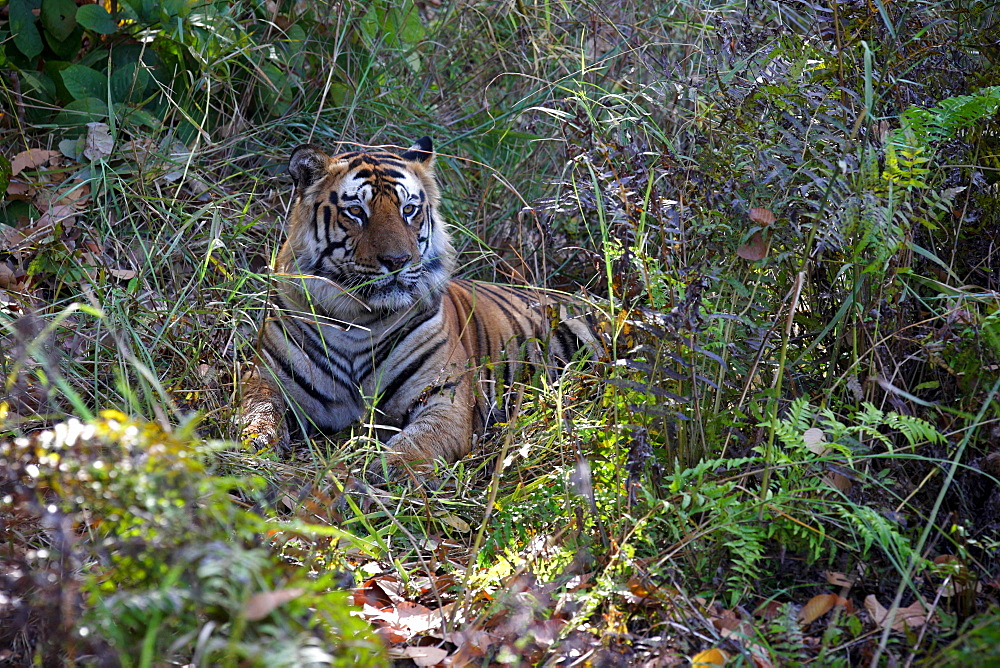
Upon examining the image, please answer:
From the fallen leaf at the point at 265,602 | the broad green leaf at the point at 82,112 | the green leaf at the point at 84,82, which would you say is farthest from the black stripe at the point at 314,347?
the fallen leaf at the point at 265,602

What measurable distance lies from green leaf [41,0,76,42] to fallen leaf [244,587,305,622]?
3973mm

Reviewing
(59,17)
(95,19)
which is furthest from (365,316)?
(59,17)

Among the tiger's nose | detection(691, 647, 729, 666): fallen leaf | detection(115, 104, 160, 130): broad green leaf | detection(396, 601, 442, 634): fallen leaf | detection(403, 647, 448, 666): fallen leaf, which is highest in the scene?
detection(115, 104, 160, 130): broad green leaf

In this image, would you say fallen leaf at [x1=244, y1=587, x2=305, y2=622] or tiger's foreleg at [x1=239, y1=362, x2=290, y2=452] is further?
tiger's foreleg at [x1=239, y1=362, x2=290, y2=452]

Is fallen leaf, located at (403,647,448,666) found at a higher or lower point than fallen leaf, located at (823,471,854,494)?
lower

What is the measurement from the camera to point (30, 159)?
4.54 meters

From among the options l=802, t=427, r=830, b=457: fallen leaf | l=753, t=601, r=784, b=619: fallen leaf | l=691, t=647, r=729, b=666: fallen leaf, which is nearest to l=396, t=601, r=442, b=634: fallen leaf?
l=691, t=647, r=729, b=666: fallen leaf

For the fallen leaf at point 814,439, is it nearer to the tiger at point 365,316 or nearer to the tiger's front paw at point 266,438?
the tiger at point 365,316

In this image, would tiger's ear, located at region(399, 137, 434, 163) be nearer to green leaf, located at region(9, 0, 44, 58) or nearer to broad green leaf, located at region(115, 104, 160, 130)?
Result: broad green leaf, located at region(115, 104, 160, 130)

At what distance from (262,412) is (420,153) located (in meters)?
1.47

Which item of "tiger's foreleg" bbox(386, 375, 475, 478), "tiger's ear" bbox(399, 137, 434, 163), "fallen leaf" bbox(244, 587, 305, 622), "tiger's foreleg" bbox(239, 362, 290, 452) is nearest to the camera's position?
"fallen leaf" bbox(244, 587, 305, 622)

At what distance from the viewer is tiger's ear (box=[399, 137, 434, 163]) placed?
4.37 metres

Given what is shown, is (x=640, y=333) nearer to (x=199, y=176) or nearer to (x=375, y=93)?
(x=199, y=176)

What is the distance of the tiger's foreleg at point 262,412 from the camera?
3.54 meters
